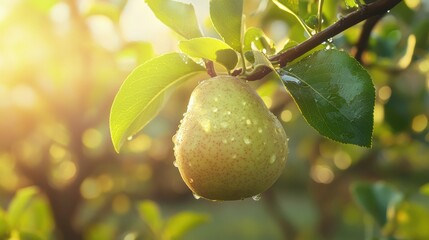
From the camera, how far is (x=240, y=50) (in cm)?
80

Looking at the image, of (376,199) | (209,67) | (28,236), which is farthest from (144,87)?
(376,199)

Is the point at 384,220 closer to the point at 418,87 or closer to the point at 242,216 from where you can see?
the point at 418,87

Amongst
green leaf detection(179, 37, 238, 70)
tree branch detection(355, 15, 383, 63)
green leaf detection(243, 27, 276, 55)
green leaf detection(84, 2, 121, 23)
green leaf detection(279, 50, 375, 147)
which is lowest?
green leaf detection(84, 2, 121, 23)

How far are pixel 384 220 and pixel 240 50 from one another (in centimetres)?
90

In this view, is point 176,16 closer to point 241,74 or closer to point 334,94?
point 241,74

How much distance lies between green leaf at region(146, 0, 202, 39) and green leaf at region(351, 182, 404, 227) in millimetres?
819

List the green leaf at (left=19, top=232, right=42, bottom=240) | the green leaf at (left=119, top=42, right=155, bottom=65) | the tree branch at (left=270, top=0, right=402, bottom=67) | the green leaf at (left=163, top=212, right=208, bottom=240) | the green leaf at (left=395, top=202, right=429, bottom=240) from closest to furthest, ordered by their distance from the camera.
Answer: the tree branch at (left=270, top=0, right=402, bottom=67), the green leaf at (left=19, top=232, right=42, bottom=240), the green leaf at (left=395, top=202, right=429, bottom=240), the green leaf at (left=163, top=212, right=208, bottom=240), the green leaf at (left=119, top=42, right=155, bottom=65)

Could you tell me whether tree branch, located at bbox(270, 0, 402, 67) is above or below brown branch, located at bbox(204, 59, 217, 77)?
above

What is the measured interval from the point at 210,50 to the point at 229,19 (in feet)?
0.16

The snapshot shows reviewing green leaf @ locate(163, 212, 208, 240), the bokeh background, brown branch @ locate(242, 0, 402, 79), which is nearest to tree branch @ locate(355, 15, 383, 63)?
the bokeh background

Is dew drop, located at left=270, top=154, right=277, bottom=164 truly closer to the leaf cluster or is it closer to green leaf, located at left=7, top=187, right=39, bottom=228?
the leaf cluster

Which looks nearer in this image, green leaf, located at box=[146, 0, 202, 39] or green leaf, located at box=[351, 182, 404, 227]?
green leaf, located at box=[146, 0, 202, 39]

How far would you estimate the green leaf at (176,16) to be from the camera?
856mm

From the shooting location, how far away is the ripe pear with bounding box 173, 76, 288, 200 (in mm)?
740
